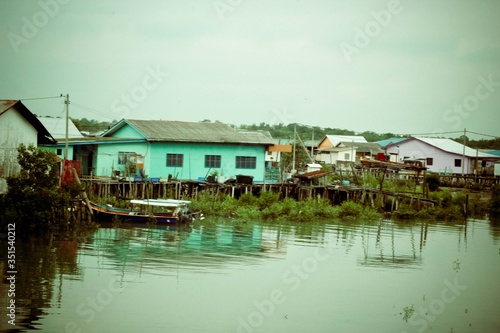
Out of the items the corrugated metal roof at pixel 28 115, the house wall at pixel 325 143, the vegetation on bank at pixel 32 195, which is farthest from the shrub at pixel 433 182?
the vegetation on bank at pixel 32 195

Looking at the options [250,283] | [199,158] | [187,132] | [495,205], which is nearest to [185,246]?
[250,283]

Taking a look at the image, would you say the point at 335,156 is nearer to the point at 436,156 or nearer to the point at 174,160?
the point at 436,156

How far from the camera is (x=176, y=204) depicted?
24.7m

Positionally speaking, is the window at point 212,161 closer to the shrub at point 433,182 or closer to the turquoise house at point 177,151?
the turquoise house at point 177,151

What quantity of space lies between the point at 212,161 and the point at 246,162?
6.28 feet

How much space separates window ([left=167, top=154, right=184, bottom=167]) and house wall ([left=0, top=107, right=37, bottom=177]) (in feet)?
33.6

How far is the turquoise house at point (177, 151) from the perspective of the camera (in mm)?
29859

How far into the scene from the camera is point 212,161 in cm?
3166

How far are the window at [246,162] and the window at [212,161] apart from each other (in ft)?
3.64

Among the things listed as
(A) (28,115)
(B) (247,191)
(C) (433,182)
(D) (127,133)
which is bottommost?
(B) (247,191)

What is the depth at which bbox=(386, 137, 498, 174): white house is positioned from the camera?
50750 mm

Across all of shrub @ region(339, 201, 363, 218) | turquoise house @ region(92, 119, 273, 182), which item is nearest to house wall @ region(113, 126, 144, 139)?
turquoise house @ region(92, 119, 273, 182)

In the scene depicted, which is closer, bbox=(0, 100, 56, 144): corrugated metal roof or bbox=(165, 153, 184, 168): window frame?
bbox=(0, 100, 56, 144): corrugated metal roof

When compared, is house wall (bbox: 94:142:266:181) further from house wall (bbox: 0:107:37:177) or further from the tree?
the tree
